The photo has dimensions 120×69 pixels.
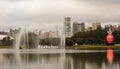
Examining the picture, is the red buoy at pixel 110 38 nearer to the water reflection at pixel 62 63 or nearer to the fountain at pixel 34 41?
the fountain at pixel 34 41

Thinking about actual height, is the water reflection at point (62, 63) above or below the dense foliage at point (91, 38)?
below

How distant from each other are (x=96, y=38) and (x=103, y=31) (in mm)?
7623

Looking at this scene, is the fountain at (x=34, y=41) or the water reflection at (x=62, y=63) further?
Answer: the fountain at (x=34, y=41)

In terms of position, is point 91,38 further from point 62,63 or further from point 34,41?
point 62,63

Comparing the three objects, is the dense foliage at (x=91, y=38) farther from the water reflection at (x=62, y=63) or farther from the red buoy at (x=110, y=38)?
the water reflection at (x=62, y=63)

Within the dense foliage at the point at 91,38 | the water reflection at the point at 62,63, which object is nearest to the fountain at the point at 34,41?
the dense foliage at the point at 91,38

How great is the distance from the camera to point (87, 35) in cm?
12475

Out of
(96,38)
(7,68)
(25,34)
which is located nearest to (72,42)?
(96,38)

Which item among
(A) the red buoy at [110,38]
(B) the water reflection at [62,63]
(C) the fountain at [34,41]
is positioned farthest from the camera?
(A) the red buoy at [110,38]

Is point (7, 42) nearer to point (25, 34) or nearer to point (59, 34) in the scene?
point (59, 34)

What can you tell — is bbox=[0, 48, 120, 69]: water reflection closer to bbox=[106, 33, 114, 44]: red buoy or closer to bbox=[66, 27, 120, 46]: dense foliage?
bbox=[66, 27, 120, 46]: dense foliage

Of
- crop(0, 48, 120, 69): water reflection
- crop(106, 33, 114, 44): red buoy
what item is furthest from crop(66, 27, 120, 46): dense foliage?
crop(0, 48, 120, 69): water reflection

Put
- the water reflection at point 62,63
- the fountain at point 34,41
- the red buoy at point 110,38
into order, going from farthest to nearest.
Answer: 1. the red buoy at point 110,38
2. the fountain at point 34,41
3. the water reflection at point 62,63

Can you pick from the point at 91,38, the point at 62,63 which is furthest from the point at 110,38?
the point at 62,63
